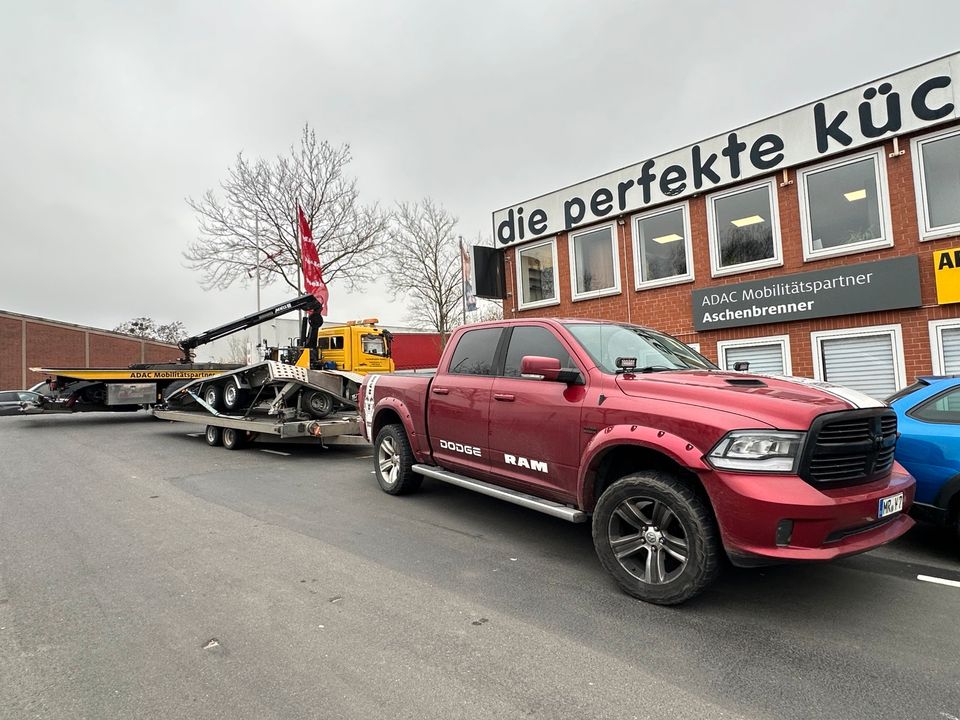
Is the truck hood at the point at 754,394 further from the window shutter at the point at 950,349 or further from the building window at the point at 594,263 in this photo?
the building window at the point at 594,263

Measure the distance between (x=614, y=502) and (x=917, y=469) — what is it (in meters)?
2.58

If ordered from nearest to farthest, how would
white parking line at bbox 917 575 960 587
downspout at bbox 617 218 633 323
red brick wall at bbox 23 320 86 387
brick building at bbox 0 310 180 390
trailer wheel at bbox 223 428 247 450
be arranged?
1. white parking line at bbox 917 575 960 587
2. trailer wheel at bbox 223 428 247 450
3. downspout at bbox 617 218 633 323
4. brick building at bbox 0 310 180 390
5. red brick wall at bbox 23 320 86 387

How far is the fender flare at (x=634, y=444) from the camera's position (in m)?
3.38

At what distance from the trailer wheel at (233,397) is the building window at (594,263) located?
24.8ft

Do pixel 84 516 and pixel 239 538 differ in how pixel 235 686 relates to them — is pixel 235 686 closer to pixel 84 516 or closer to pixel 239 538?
pixel 239 538

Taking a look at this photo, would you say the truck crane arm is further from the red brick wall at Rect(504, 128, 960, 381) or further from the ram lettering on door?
the ram lettering on door

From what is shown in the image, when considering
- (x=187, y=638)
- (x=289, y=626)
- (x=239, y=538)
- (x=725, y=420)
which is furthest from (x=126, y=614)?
(x=725, y=420)

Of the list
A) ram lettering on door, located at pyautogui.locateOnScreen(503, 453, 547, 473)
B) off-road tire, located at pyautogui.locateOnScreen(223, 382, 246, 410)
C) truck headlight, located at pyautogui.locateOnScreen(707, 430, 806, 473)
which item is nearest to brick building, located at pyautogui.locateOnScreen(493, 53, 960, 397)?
truck headlight, located at pyautogui.locateOnScreen(707, 430, 806, 473)

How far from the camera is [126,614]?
11.5ft

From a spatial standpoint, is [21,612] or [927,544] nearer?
[21,612]

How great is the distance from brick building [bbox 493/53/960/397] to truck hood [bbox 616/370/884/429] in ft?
21.0

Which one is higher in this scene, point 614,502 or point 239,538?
point 614,502

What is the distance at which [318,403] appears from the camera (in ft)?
33.6

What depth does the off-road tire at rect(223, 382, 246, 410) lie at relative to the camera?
11.0 meters
